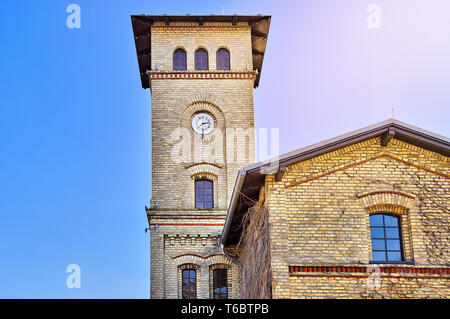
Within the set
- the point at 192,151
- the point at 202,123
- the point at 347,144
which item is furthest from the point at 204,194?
the point at 347,144

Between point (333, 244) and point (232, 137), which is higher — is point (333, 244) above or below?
below

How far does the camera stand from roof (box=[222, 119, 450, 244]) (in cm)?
1816

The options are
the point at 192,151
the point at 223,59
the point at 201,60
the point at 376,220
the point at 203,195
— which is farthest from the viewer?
the point at 223,59

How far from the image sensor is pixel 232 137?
33.2 meters

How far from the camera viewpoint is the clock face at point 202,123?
3347 cm

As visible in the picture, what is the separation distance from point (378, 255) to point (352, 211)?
3.85 feet

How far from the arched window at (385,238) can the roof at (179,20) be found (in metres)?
18.2

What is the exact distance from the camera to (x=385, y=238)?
18594 mm

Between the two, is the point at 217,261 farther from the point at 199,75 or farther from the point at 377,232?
the point at 377,232

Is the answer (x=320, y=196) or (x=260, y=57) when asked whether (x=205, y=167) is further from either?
(x=320, y=196)

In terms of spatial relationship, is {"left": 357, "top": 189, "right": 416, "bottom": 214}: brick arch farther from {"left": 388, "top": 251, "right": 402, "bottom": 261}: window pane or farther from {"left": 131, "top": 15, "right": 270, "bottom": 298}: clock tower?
{"left": 131, "top": 15, "right": 270, "bottom": 298}: clock tower

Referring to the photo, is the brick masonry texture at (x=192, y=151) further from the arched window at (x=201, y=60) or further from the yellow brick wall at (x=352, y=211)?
the yellow brick wall at (x=352, y=211)
